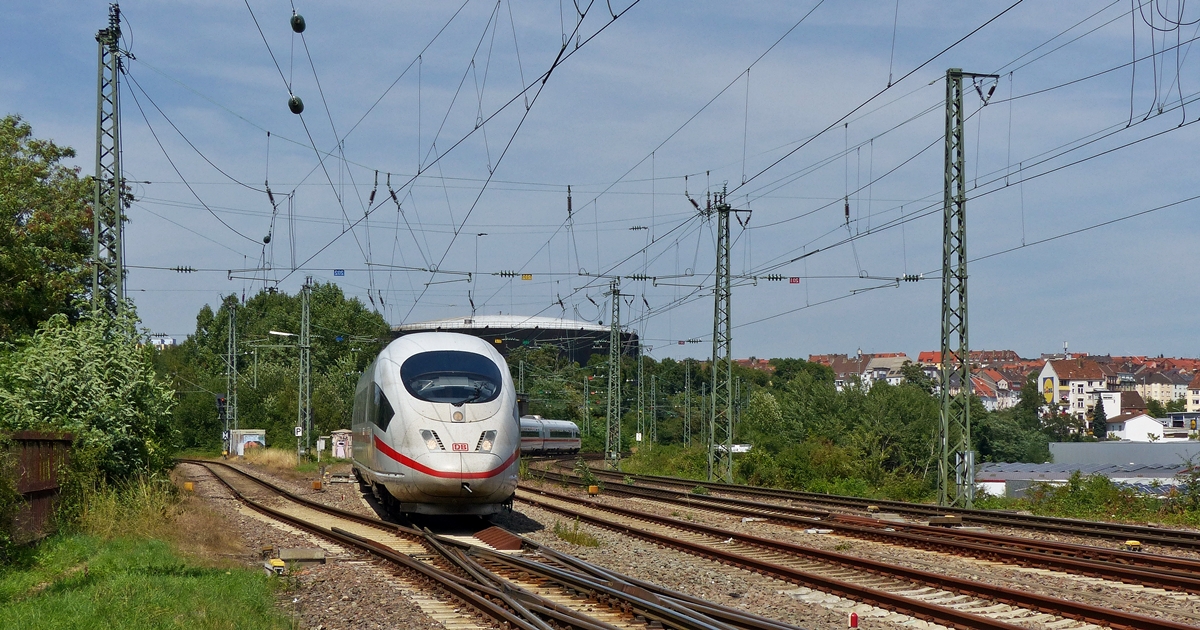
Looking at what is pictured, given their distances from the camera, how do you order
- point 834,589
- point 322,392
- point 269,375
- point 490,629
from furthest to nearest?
point 269,375 → point 322,392 → point 834,589 → point 490,629

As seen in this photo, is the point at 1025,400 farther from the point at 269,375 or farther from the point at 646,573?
the point at 646,573

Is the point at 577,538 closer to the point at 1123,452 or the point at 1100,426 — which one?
the point at 1123,452

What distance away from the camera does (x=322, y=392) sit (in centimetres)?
6875

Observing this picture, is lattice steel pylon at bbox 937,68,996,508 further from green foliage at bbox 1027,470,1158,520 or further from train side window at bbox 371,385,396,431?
train side window at bbox 371,385,396,431

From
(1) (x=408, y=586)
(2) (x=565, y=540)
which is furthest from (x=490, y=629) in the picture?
(2) (x=565, y=540)

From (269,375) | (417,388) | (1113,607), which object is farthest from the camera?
(269,375)

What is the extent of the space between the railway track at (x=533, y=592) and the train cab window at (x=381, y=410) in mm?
2314

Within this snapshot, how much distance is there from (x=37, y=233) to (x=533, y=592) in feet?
83.1

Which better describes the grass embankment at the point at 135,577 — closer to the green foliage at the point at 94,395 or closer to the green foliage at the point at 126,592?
the green foliage at the point at 126,592

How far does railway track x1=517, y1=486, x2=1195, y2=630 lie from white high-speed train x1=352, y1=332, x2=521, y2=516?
284cm

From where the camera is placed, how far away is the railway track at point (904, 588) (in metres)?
9.88

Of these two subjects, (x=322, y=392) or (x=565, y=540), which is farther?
(x=322, y=392)

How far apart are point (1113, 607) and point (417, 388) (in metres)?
11.8

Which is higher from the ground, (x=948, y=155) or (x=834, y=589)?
(x=948, y=155)
